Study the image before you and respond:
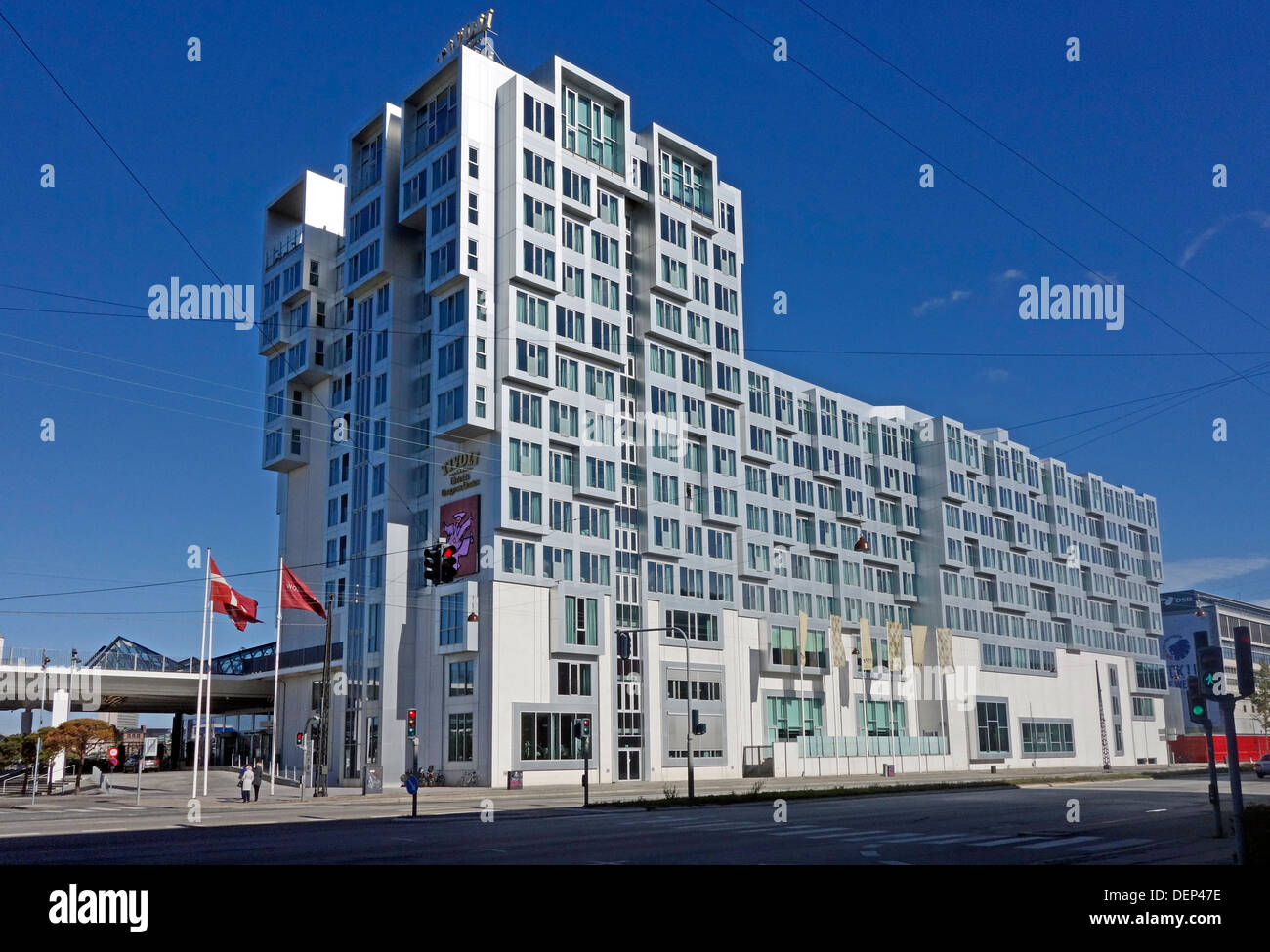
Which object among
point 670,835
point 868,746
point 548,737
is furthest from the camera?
point 868,746

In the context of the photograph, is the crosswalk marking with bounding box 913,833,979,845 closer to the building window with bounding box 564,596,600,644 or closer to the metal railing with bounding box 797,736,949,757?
the building window with bounding box 564,596,600,644

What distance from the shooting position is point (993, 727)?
102312 mm

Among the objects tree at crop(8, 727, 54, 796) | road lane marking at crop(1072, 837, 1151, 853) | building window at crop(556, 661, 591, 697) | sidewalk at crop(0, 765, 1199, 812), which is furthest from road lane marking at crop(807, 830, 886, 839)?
tree at crop(8, 727, 54, 796)

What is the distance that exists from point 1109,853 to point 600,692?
4886 cm

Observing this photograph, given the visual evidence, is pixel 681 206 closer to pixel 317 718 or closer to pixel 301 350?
pixel 301 350

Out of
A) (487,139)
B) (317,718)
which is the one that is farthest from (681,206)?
(317,718)

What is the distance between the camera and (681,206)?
79.8 metres

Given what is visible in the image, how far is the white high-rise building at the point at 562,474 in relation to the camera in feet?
215

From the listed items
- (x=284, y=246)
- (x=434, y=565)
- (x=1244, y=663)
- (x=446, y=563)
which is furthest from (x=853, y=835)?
(x=284, y=246)

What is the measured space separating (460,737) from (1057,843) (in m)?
46.2

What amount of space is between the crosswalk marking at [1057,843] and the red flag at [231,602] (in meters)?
38.4

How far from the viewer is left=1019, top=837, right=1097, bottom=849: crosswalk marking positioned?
22.2 meters

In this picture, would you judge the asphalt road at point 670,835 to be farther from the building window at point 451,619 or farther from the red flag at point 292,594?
the building window at point 451,619

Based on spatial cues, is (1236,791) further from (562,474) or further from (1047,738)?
(1047,738)
